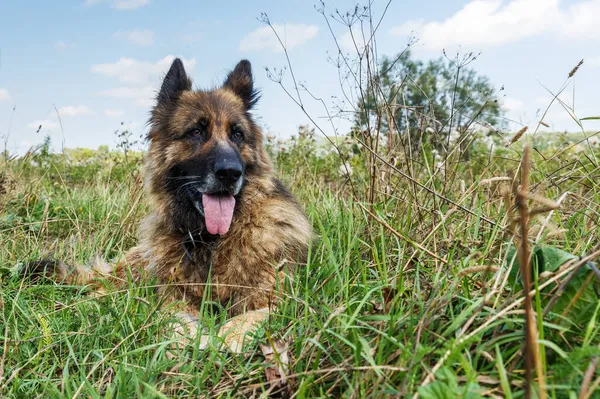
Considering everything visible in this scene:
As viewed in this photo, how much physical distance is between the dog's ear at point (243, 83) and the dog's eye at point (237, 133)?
0.47 m

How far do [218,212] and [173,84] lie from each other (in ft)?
4.51

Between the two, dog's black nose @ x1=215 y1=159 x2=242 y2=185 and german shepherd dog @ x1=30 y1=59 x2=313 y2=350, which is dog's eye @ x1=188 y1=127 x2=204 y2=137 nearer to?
german shepherd dog @ x1=30 y1=59 x2=313 y2=350

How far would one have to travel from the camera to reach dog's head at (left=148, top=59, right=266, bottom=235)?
11.3 ft

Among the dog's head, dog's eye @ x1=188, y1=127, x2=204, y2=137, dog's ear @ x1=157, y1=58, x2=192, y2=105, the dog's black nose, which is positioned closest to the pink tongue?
the dog's head

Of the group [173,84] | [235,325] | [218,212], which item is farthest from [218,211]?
[173,84]

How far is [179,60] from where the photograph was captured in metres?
4.18

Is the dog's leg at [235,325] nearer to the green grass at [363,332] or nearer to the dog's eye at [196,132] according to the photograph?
the green grass at [363,332]

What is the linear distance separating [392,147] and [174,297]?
1.87 m

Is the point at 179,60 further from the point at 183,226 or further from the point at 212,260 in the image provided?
the point at 212,260

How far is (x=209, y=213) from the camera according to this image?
3.44 metres

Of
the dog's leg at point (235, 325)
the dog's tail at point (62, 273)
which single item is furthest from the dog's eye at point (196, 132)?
the dog's leg at point (235, 325)

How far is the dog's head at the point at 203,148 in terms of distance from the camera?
3.44m

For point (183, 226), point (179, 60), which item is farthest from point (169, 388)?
point (179, 60)

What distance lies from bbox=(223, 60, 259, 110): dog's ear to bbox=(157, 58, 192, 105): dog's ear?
0.41m
